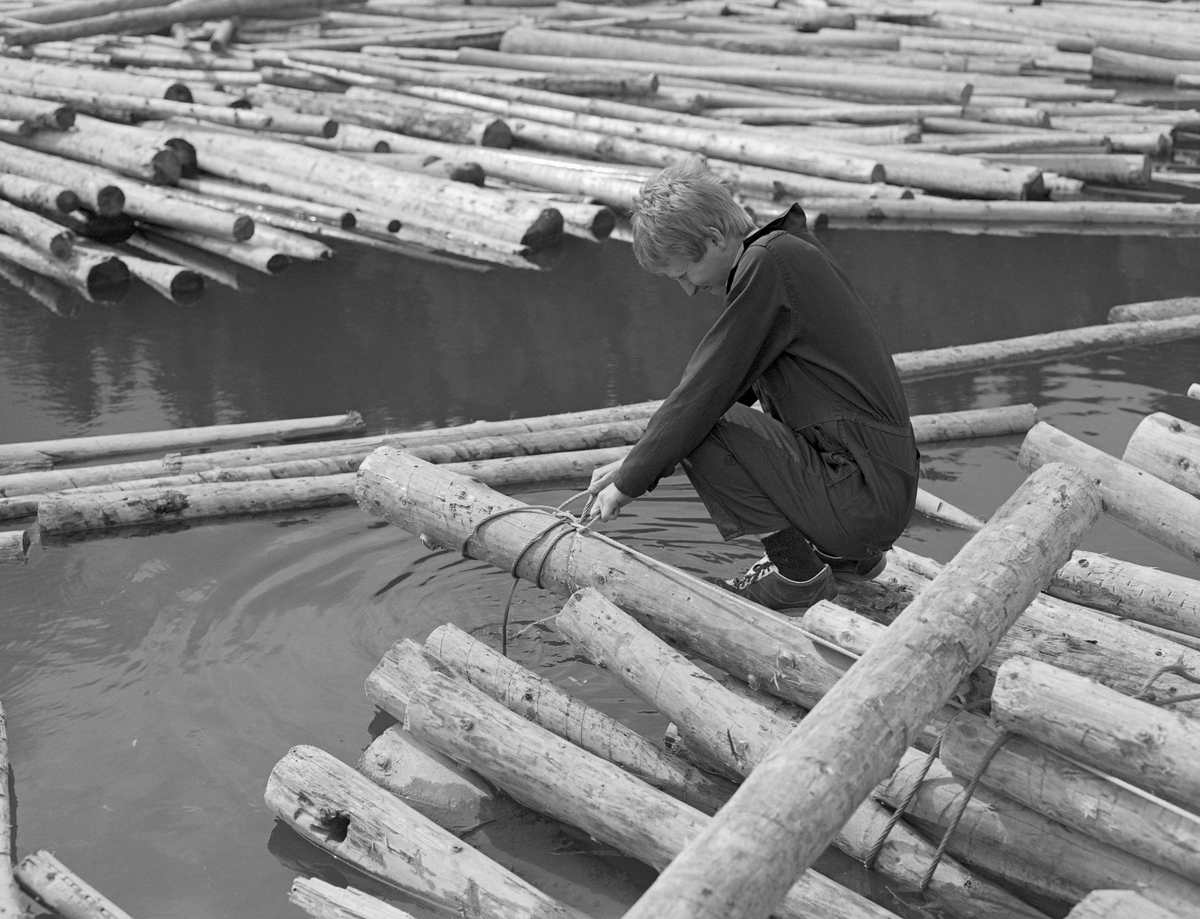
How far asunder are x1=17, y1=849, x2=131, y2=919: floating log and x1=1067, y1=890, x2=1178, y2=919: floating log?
2.72m

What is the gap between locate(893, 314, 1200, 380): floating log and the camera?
818 cm

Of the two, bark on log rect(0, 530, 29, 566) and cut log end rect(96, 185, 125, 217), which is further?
cut log end rect(96, 185, 125, 217)

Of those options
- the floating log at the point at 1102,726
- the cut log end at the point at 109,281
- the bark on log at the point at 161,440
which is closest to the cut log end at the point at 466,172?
the cut log end at the point at 109,281

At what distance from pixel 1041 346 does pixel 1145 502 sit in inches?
149

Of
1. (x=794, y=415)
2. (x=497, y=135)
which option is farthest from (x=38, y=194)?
(x=794, y=415)

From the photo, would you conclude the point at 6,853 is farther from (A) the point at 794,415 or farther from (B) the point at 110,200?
(B) the point at 110,200

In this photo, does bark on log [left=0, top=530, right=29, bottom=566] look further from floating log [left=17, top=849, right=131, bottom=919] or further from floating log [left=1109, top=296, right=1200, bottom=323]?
floating log [left=1109, top=296, right=1200, bottom=323]

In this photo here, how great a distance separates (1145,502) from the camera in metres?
4.91

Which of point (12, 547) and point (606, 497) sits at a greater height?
point (606, 497)

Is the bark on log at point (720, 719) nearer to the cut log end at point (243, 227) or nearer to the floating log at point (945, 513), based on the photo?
the floating log at point (945, 513)

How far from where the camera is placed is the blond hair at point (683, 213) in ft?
13.6

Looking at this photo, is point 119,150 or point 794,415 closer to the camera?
point 794,415

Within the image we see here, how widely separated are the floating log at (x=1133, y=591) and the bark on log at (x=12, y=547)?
4.69m

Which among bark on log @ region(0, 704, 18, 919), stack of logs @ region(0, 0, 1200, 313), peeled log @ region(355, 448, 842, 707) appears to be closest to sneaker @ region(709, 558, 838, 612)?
peeled log @ region(355, 448, 842, 707)
